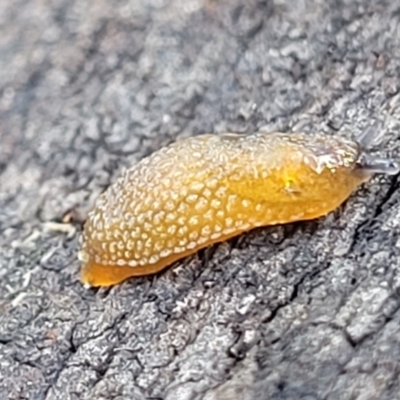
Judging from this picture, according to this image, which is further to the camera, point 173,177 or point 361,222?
point 173,177

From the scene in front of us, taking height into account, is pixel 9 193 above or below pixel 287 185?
below

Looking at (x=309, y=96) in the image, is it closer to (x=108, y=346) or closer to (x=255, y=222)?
(x=255, y=222)

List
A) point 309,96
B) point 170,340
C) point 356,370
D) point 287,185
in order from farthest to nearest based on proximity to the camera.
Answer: point 309,96 → point 287,185 → point 170,340 → point 356,370

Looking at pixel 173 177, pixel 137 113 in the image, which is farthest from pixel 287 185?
pixel 137 113

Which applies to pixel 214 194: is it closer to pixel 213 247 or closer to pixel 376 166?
pixel 213 247

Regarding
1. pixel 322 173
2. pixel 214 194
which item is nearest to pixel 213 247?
pixel 214 194
